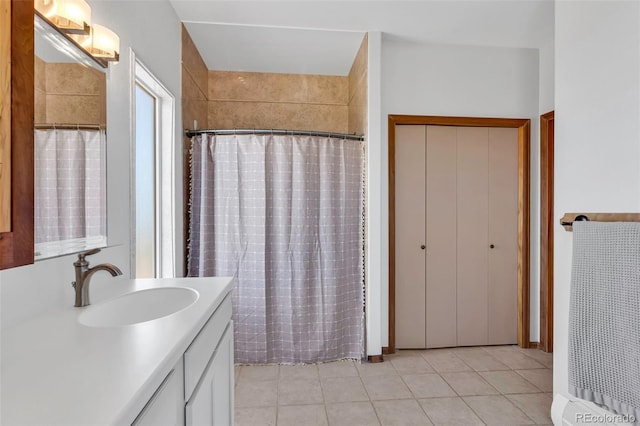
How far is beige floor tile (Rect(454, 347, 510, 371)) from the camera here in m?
2.28

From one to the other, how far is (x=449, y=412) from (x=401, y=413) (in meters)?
0.28

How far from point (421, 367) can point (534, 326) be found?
44.9 inches

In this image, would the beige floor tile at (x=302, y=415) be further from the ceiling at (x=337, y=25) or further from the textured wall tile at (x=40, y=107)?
→ the ceiling at (x=337, y=25)

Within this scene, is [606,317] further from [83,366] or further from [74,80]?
[74,80]

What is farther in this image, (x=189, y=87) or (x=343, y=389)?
(x=189, y=87)

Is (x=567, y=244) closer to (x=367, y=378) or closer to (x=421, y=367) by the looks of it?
(x=421, y=367)

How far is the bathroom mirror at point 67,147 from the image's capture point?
0.93 m

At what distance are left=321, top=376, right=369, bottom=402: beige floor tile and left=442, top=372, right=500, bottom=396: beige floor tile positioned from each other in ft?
2.03

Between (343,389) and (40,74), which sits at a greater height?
(40,74)

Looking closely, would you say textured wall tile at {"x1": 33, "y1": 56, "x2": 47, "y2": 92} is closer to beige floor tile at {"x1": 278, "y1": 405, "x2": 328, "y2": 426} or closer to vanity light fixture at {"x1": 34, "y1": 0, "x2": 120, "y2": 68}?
vanity light fixture at {"x1": 34, "y1": 0, "x2": 120, "y2": 68}

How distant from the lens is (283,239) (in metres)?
2.29

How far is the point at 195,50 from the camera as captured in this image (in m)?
2.51

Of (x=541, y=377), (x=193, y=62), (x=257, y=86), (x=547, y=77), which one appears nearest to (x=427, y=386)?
(x=541, y=377)

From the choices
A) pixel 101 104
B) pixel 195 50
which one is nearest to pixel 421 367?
pixel 101 104
